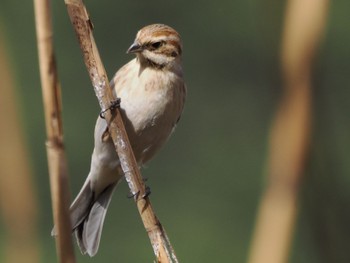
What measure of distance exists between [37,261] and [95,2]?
27.3 feet

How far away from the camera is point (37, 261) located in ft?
4.36

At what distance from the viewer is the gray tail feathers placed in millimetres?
2918

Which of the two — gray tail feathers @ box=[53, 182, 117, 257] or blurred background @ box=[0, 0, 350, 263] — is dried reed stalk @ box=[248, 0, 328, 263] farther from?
blurred background @ box=[0, 0, 350, 263]

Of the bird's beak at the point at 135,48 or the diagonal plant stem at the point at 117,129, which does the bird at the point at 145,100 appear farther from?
the diagonal plant stem at the point at 117,129

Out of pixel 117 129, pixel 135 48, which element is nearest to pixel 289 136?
pixel 117 129

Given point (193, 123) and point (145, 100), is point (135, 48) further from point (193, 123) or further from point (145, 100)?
point (193, 123)

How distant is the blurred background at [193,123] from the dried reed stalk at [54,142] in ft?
13.4

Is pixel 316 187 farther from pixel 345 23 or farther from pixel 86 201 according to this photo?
pixel 345 23

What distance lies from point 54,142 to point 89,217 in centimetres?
186

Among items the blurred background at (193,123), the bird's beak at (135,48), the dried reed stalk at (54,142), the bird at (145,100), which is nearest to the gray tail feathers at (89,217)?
the bird at (145,100)

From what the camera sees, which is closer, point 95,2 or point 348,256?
point 348,256

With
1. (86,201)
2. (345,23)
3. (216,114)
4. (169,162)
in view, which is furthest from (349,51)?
(86,201)

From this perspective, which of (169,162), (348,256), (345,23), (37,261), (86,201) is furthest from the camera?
(345,23)

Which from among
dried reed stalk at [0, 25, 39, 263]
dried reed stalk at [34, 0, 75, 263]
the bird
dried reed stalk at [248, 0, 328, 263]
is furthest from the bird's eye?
dried reed stalk at [248, 0, 328, 263]
